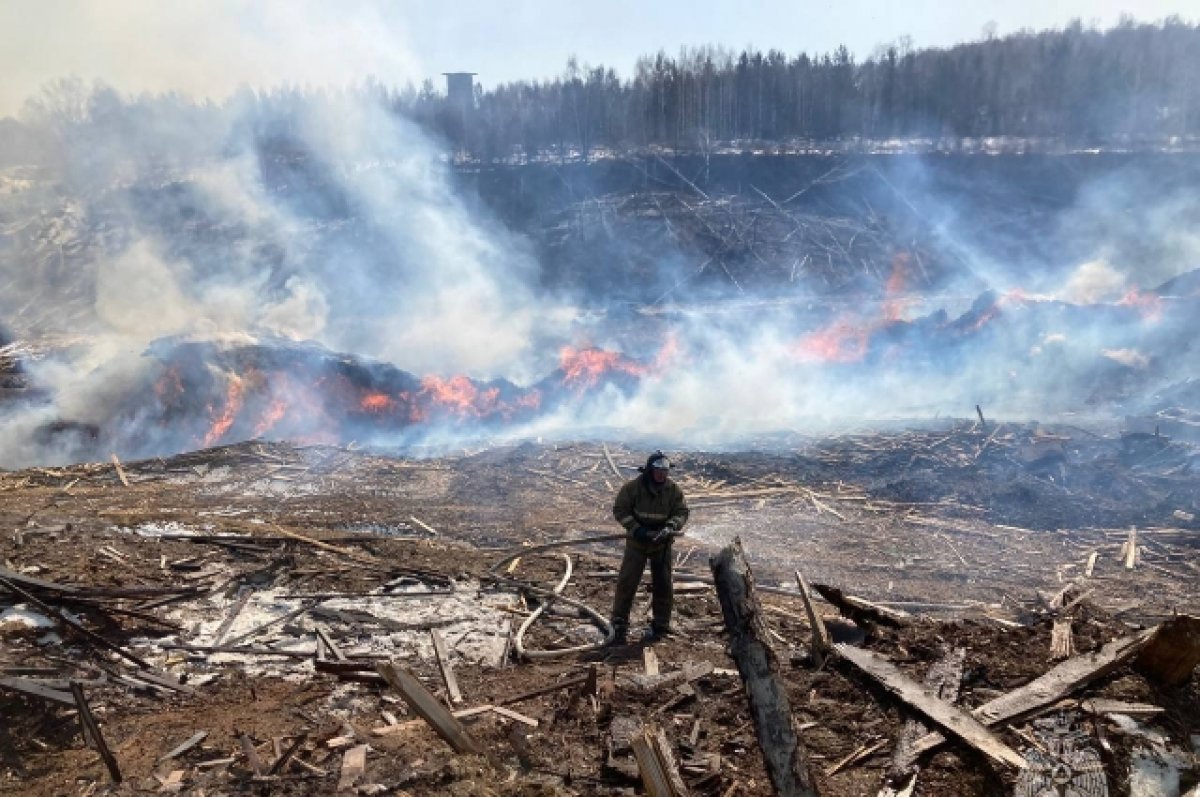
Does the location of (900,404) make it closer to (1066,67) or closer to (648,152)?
(648,152)

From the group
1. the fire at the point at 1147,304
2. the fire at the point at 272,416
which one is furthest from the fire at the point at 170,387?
the fire at the point at 1147,304

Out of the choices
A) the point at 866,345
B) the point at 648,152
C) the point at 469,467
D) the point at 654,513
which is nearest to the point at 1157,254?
the point at 866,345

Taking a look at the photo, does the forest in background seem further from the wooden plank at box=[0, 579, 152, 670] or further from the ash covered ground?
the wooden plank at box=[0, 579, 152, 670]

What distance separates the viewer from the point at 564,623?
8.13 metres

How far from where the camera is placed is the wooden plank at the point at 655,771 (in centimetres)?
417

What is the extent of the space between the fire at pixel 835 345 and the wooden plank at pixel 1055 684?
19.3m

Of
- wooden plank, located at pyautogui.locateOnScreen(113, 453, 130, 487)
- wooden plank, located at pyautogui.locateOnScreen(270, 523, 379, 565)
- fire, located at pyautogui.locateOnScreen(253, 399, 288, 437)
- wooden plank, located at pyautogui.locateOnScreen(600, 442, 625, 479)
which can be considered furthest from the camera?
fire, located at pyautogui.locateOnScreen(253, 399, 288, 437)

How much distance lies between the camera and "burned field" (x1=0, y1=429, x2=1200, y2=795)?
Result: 481 cm

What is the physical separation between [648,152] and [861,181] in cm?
1109

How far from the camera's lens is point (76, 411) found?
1866cm

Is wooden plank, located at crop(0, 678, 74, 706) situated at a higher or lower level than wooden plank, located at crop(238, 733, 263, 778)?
lower

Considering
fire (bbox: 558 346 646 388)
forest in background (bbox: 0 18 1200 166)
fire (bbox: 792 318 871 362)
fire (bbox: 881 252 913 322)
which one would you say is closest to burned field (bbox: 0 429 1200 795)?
fire (bbox: 558 346 646 388)

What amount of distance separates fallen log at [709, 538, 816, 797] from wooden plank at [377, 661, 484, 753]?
1671mm

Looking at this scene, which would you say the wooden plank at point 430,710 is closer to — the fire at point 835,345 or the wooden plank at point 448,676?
the wooden plank at point 448,676
